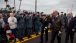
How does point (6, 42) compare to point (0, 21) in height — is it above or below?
below

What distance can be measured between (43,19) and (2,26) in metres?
2.49

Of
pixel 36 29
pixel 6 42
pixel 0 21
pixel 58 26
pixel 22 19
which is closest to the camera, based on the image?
pixel 58 26

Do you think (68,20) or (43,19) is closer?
(68,20)

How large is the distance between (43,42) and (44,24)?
123cm

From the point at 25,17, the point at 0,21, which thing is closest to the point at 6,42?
the point at 0,21

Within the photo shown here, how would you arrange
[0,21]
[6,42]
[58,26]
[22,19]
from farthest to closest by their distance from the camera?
[22,19]
[6,42]
[0,21]
[58,26]

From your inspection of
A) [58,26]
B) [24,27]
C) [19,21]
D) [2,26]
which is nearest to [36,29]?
[24,27]

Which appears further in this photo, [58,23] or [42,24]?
[42,24]

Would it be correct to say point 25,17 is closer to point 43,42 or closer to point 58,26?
point 43,42

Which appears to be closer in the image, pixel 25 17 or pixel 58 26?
pixel 58 26

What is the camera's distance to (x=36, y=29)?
1542cm

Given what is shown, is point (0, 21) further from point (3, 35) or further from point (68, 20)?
point (68, 20)

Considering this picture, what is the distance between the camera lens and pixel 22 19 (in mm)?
12289

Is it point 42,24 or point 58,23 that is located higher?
point 58,23
